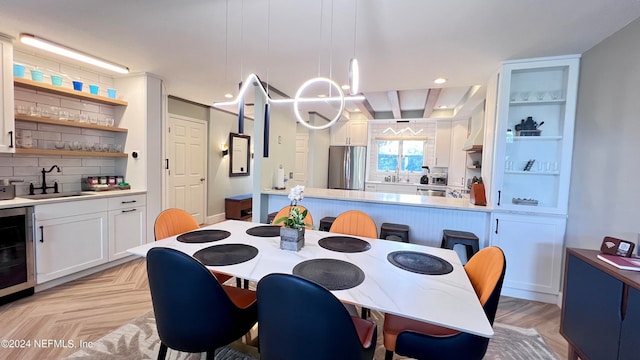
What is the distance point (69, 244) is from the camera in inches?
107

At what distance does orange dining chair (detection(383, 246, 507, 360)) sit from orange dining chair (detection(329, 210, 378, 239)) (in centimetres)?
95

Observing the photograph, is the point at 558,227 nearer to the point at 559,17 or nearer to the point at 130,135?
the point at 559,17

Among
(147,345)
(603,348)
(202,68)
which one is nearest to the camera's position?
(603,348)

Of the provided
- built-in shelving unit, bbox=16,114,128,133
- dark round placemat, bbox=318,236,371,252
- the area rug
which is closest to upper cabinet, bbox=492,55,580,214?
the area rug

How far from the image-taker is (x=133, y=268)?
3.21 m

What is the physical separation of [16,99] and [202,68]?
5.96 feet

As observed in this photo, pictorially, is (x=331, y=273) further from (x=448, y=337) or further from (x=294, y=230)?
(x=448, y=337)

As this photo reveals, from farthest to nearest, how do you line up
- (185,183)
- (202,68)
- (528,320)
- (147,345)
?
(185,183) < (202,68) < (528,320) < (147,345)

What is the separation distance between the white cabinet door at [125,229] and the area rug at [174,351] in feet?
4.43

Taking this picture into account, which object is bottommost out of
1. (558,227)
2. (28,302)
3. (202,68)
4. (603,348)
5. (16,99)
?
(28,302)

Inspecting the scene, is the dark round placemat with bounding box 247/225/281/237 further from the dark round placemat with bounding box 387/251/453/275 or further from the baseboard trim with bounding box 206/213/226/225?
the baseboard trim with bounding box 206/213/226/225


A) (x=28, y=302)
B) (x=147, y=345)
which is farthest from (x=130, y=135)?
(x=147, y=345)

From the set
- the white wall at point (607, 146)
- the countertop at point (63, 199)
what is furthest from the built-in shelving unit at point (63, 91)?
the white wall at point (607, 146)

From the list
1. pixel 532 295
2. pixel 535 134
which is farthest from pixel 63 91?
pixel 532 295
